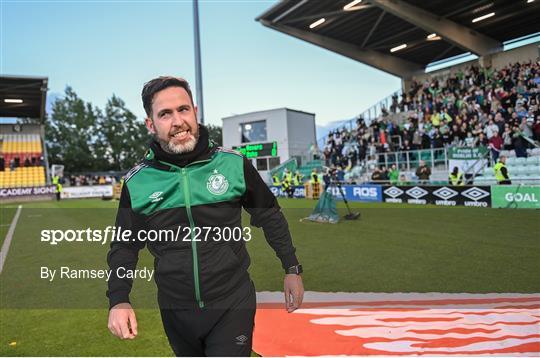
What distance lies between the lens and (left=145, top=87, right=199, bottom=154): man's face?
6.18 feet

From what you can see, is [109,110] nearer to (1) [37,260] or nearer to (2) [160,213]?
(1) [37,260]

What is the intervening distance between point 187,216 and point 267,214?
0.42 metres

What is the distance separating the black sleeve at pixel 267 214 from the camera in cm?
205

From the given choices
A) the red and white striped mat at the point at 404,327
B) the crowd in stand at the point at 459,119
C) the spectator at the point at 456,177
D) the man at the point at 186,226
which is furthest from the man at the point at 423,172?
the man at the point at 186,226

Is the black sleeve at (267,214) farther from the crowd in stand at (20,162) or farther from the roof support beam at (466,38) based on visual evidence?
the crowd in stand at (20,162)

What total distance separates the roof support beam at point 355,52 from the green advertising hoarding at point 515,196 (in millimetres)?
5365

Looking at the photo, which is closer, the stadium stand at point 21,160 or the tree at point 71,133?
the stadium stand at point 21,160

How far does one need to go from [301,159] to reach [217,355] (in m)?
31.2

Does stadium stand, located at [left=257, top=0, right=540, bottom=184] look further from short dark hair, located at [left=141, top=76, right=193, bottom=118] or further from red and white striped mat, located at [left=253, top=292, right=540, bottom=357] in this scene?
short dark hair, located at [left=141, top=76, right=193, bottom=118]

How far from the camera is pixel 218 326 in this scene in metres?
1.95

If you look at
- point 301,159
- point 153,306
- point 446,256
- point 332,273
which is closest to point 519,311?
point 332,273

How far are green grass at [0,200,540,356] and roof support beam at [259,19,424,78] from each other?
3663 millimetres

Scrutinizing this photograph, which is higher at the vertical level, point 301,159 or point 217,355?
point 301,159

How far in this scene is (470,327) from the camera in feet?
11.1
